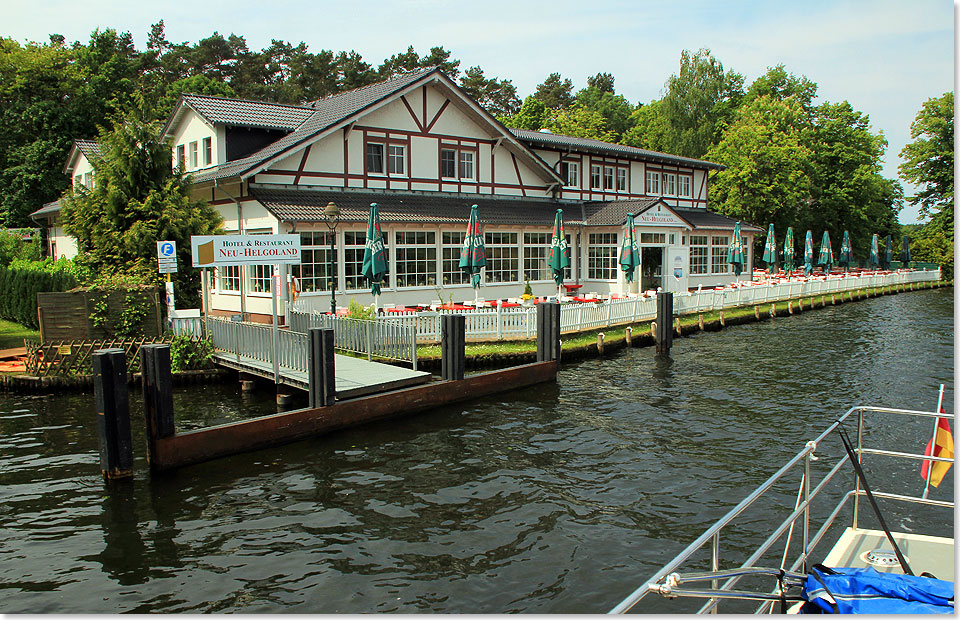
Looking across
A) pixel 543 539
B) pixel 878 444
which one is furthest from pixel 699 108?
pixel 543 539

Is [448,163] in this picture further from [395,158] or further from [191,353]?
[191,353]

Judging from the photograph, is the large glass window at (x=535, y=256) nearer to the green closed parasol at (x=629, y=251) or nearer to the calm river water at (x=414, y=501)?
the green closed parasol at (x=629, y=251)

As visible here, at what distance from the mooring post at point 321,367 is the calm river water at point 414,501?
2.61 feet

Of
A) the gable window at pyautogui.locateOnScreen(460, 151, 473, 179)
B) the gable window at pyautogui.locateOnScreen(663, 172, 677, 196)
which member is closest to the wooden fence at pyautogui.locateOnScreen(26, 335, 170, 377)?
the gable window at pyautogui.locateOnScreen(460, 151, 473, 179)

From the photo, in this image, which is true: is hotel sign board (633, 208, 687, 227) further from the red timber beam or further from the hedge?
the hedge

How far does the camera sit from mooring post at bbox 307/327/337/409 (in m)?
12.2

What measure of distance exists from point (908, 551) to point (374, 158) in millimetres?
22512

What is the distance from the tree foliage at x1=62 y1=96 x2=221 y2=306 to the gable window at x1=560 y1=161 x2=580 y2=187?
17.6m

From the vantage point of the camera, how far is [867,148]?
2151 inches

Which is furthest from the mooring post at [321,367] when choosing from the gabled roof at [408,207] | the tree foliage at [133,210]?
the tree foliage at [133,210]

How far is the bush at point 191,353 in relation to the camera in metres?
16.7

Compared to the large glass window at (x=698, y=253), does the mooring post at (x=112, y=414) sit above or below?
below


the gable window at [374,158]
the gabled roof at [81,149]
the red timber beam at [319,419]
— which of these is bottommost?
the red timber beam at [319,419]

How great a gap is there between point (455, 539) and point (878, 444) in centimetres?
810
